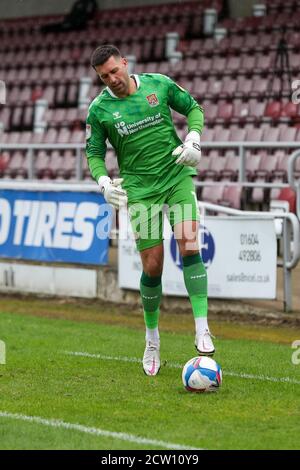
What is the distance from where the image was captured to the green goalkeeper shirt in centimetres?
824

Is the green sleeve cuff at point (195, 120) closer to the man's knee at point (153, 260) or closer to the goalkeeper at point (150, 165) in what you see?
the goalkeeper at point (150, 165)

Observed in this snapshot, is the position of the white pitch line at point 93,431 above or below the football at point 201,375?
→ below

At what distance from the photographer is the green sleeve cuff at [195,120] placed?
8234 millimetres

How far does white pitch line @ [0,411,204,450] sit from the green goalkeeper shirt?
2227mm

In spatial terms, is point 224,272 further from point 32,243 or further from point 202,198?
point 202,198

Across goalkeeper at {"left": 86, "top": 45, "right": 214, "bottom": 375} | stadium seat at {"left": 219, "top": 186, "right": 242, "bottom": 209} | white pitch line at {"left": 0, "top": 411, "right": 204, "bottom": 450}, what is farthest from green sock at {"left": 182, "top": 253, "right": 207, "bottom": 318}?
stadium seat at {"left": 219, "top": 186, "right": 242, "bottom": 209}

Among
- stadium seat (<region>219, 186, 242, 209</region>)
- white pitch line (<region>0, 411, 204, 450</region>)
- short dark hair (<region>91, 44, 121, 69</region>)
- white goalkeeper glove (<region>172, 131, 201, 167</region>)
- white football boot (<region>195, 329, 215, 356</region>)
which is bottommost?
white pitch line (<region>0, 411, 204, 450</region>)

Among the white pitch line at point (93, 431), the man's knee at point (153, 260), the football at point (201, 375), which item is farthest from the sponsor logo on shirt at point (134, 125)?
the white pitch line at point (93, 431)

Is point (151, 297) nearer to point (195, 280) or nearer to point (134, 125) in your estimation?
point (195, 280)

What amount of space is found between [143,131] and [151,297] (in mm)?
1311

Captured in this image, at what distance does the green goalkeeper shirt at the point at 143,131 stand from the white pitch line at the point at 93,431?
7.31 ft

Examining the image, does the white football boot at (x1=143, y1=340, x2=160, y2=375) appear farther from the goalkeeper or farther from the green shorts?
the green shorts

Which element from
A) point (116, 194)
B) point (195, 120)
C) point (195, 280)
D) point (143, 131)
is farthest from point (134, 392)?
point (195, 120)

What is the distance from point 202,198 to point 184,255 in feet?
30.5
